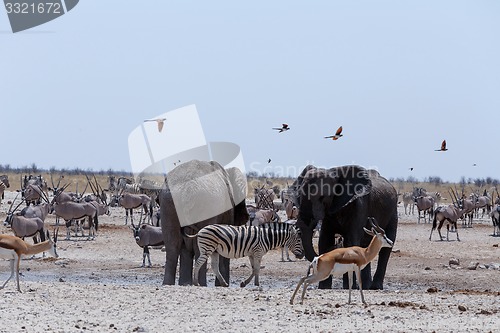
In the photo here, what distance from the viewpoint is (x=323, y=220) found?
Answer: 1730cm

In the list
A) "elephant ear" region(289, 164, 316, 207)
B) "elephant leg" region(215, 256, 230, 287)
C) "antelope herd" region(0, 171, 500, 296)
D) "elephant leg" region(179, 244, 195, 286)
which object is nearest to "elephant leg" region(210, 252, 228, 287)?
"antelope herd" region(0, 171, 500, 296)

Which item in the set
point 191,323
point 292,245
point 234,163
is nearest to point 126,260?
point 234,163

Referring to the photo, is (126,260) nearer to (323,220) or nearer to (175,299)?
(323,220)

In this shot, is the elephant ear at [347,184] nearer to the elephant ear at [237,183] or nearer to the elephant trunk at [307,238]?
the elephant trunk at [307,238]

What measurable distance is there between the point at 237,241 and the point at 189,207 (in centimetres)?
114

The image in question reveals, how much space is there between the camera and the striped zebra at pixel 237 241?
15.0m

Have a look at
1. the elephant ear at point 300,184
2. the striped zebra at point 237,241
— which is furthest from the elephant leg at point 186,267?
the elephant ear at point 300,184

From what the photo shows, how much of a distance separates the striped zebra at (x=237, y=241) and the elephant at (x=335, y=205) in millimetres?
612

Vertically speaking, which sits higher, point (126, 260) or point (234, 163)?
point (234, 163)

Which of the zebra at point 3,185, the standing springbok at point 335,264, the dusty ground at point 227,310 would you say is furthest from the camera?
the zebra at point 3,185

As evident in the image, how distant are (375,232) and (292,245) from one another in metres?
3.67

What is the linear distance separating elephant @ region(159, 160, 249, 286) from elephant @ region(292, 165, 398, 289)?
1.40 metres

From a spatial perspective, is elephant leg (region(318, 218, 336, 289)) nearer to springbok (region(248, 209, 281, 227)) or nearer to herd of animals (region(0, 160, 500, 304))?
herd of animals (region(0, 160, 500, 304))

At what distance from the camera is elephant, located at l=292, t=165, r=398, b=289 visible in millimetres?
16922
